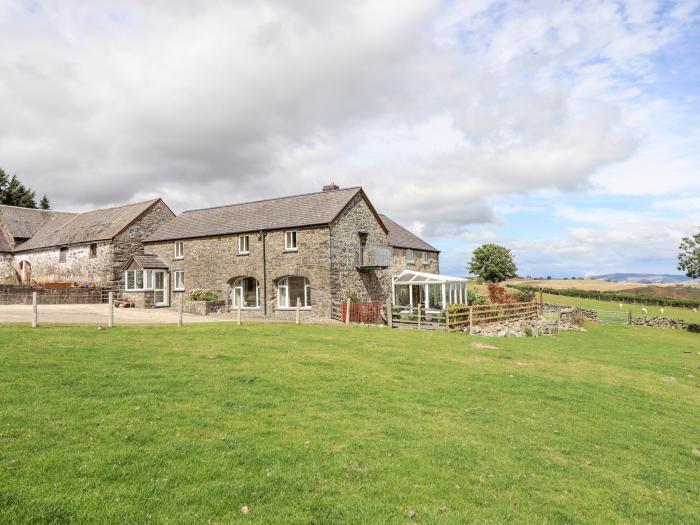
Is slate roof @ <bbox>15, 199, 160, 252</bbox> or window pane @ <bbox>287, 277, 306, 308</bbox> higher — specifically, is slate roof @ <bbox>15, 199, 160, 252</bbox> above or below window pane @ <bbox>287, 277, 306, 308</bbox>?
above

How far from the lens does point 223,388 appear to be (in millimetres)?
10516

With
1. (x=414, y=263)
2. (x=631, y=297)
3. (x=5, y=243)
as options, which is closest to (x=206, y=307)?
(x=414, y=263)

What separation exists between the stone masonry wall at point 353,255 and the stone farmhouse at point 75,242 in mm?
20111

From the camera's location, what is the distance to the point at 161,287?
124ft

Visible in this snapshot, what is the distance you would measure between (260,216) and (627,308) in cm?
4642

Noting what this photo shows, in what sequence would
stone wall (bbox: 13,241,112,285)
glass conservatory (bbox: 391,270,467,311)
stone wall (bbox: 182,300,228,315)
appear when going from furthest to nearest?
stone wall (bbox: 13,241,112,285), glass conservatory (bbox: 391,270,467,311), stone wall (bbox: 182,300,228,315)

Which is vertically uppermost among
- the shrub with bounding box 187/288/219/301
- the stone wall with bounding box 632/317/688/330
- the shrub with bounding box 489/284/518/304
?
the shrub with bounding box 187/288/219/301

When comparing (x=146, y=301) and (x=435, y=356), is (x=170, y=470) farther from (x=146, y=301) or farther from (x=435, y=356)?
(x=146, y=301)

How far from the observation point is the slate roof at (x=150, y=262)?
120 feet

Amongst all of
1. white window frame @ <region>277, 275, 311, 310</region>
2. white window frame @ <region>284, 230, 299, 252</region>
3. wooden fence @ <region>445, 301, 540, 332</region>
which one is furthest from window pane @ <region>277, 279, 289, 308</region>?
wooden fence @ <region>445, 301, 540, 332</region>

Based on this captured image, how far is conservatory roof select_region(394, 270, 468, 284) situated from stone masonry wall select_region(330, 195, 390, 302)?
143cm

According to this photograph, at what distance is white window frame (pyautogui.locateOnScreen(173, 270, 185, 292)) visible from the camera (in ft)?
121

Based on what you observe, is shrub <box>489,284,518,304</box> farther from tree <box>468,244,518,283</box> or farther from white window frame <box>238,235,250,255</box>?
tree <box>468,244,518,283</box>

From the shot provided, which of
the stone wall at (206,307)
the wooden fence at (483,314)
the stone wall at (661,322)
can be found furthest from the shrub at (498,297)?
the stone wall at (206,307)
